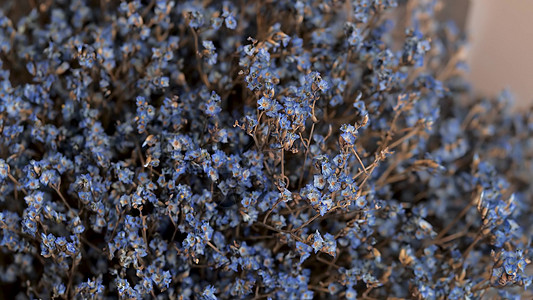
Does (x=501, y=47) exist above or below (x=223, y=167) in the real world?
above

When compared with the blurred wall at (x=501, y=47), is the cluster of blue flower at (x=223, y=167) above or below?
below

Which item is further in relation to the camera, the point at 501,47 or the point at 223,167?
the point at 501,47

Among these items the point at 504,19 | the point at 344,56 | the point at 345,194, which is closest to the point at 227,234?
the point at 345,194

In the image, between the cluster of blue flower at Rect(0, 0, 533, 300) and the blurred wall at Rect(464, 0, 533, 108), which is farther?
the blurred wall at Rect(464, 0, 533, 108)

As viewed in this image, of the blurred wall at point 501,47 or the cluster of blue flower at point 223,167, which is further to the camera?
the blurred wall at point 501,47

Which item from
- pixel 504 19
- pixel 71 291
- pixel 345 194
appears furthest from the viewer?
pixel 504 19

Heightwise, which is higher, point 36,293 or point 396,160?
point 396,160

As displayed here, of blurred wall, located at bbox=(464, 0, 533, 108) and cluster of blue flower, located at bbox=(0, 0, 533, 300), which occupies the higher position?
blurred wall, located at bbox=(464, 0, 533, 108)

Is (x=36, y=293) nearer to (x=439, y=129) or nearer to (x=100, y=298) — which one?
(x=100, y=298)
